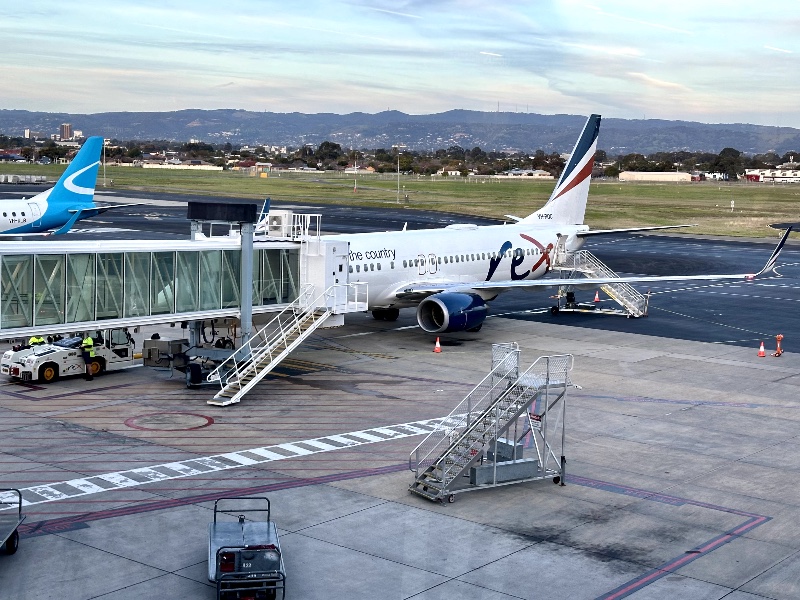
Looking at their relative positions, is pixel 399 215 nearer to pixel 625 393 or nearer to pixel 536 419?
pixel 625 393

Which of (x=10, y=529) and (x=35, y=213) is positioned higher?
(x=35, y=213)

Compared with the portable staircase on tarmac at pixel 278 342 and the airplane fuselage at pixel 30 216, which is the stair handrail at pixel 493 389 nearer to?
the portable staircase on tarmac at pixel 278 342

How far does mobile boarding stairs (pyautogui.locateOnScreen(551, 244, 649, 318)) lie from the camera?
57938mm

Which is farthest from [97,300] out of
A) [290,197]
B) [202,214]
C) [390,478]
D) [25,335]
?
[290,197]

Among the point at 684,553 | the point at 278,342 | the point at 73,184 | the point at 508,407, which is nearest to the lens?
the point at 684,553

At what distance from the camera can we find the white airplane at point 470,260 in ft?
154

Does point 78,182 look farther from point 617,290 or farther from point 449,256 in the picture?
point 617,290

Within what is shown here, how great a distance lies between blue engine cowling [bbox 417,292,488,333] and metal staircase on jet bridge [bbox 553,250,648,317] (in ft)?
40.5

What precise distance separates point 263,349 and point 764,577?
70.2ft

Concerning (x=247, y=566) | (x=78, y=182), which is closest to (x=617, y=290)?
(x=78, y=182)

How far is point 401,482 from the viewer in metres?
27.2

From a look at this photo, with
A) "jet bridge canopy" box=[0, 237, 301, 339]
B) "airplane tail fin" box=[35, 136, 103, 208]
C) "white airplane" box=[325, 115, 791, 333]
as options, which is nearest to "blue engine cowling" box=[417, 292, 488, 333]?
"white airplane" box=[325, 115, 791, 333]

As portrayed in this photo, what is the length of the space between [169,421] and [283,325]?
10.5 meters

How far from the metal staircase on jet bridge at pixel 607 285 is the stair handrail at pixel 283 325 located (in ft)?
61.8
